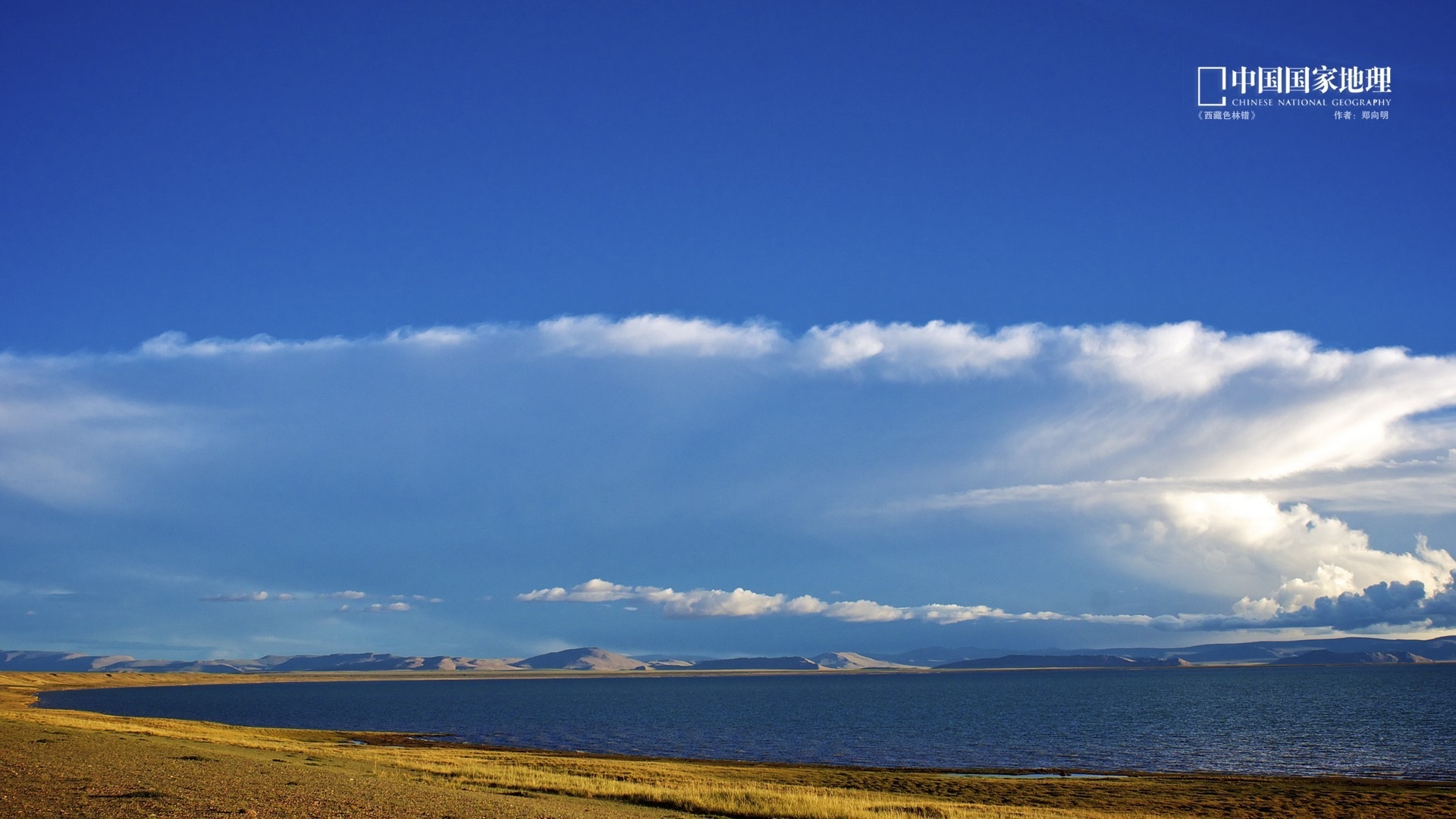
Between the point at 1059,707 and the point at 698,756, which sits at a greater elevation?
the point at 698,756

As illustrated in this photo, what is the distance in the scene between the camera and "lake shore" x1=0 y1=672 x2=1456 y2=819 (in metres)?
27.9

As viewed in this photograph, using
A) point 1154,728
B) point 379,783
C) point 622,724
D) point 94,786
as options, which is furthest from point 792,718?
point 94,786

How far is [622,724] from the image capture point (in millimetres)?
118688

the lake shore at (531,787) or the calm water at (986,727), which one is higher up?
the lake shore at (531,787)

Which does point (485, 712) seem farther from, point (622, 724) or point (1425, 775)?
point (1425, 775)

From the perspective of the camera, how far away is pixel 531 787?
1560 inches

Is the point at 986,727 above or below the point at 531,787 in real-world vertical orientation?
below

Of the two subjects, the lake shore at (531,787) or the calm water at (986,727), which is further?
the calm water at (986,727)

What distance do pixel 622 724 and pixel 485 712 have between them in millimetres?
48524

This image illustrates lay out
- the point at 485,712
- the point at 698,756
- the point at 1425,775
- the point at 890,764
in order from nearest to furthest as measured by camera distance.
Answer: the point at 1425,775, the point at 890,764, the point at 698,756, the point at 485,712

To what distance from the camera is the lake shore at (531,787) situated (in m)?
27.9

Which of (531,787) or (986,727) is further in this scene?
(986,727)

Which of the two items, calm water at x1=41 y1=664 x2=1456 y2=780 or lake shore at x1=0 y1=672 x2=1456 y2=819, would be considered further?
calm water at x1=41 y1=664 x2=1456 y2=780

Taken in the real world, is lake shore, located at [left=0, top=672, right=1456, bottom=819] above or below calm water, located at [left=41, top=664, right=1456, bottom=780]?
above
